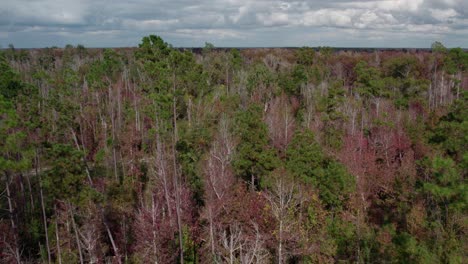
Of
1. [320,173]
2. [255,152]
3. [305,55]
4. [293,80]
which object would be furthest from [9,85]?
[305,55]

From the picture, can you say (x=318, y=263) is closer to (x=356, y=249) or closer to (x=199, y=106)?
(x=356, y=249)

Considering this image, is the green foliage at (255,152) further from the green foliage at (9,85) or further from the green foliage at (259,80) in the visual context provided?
the green foliage at (259,80)

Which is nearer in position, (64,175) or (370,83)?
(64,175)

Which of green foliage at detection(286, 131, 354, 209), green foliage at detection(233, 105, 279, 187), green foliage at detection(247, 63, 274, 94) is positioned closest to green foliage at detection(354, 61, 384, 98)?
green foliage at detection(247, 63, 274, 94)

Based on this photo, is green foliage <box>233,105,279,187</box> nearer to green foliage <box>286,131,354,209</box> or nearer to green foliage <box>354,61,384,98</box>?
green foliage <box>286,131,354,209</box>

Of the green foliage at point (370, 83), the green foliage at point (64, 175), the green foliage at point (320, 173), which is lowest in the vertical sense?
the green foliage at point (320, 173)

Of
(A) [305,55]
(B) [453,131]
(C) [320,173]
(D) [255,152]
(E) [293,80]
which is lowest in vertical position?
(C) [320,173]

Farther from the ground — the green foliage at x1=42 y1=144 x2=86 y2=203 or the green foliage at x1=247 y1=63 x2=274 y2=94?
the green foliage at x1=247 y1=63 x2=274 y2=94

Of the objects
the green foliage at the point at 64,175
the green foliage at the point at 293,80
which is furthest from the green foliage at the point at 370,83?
the green foliage at the point at 64,175

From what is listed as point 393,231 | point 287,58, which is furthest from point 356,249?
point 287,58

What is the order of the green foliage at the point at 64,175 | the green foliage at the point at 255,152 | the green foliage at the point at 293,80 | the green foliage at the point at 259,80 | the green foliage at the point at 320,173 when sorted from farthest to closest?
the green foliage at the point at 259,80 → the green foliage at the point at 293,80 → the green foliage at the point at 255,152 → the green foliage at the point at 320,173 → the green foliage at the point at 64,175

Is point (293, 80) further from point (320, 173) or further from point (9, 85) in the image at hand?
point (9, 85)

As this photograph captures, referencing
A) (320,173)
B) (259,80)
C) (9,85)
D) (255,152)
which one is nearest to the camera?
(320,173)
